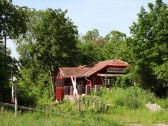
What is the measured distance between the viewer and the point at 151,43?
3550cm

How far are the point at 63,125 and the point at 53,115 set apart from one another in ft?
14.1

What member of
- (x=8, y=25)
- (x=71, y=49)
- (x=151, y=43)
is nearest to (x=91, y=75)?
(x=71, y=49)

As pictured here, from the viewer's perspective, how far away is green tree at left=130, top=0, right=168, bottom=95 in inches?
1352

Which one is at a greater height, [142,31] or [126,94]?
[142,31]

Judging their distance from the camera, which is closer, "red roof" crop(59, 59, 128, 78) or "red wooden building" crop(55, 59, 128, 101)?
"red wooden building" crop(55, 59, 128, 101)

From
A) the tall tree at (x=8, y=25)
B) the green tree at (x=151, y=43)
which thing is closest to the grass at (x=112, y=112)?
the green tree at (x=151, y=43)

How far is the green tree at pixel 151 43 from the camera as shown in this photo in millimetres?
34344

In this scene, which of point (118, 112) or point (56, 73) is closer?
point (118, 112)

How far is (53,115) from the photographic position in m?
20.0

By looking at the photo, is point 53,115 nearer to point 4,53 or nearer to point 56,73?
point 4,53

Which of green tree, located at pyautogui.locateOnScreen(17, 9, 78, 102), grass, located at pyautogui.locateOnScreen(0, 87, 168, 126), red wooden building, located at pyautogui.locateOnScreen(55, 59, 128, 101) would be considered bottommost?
grass, located at pyautogui.locateOnScreen(0, 87, 168, 126)

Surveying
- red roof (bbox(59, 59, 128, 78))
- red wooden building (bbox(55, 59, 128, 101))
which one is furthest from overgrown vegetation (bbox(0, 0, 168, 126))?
red roof (bbox(59, 59, 128, 78))

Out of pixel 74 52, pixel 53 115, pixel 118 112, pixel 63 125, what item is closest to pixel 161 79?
pixel 118 112

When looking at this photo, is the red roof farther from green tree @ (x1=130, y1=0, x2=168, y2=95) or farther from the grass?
green tree @ (x1=130, y1=0, x2=168, y2=95)
